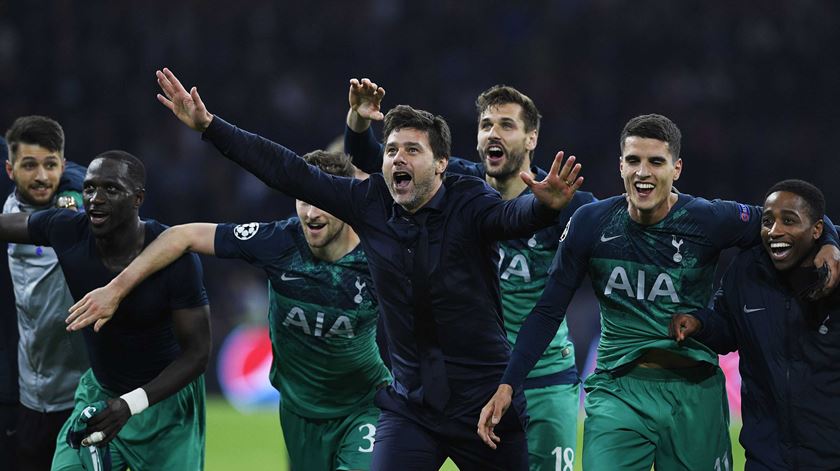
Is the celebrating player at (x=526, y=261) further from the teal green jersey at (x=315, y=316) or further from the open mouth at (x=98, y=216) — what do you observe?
the open mouth at (x=98, y=216)

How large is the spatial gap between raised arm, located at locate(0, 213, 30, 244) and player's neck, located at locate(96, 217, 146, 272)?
42cm

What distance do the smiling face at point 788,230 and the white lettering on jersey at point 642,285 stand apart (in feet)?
1.55

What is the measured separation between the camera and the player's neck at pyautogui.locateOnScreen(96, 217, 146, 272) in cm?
623

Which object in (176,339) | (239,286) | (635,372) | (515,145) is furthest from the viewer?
(239,286)

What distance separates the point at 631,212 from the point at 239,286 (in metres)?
9.31

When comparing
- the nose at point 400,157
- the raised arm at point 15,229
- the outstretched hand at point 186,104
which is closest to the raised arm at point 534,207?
the nose at point 400,157

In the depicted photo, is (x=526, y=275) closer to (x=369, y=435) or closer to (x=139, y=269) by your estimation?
(x=369, y=435)

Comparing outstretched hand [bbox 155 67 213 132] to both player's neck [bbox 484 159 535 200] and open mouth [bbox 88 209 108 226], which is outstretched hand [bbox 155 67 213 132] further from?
player's neck [bbox 484 159 535 200]

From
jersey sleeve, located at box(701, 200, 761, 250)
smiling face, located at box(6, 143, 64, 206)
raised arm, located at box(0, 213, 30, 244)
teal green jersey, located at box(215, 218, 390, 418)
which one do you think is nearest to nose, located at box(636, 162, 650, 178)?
jersey sleeve, located at box(701, 200, 761, 250)

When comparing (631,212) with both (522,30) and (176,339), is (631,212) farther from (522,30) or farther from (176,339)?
(522,30)

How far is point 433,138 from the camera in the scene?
5562 millimetres

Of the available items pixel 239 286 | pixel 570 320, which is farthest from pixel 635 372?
pixel 239 286

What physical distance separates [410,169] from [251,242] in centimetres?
121

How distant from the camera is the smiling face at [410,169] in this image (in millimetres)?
5469
